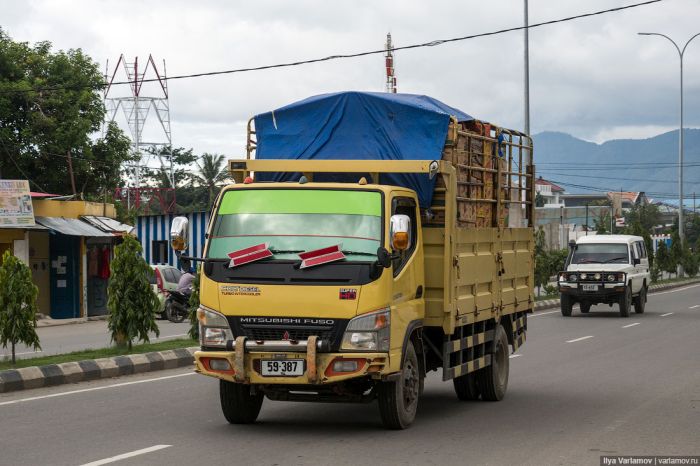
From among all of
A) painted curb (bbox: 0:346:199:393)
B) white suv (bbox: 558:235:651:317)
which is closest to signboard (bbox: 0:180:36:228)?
painted curb (bbox: 0:346:199:393)

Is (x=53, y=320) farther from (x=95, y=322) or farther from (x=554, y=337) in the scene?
(x=554, y=337)

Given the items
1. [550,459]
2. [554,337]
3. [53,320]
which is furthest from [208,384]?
[53,320]

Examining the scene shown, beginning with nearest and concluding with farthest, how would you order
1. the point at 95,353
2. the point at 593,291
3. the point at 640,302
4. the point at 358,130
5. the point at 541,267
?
the point at 358,130 → the point at 95,353 → the point at 593,291 → the point at 640,302 → the point at 541,267

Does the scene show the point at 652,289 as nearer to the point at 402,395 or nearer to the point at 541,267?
the point at 541,267

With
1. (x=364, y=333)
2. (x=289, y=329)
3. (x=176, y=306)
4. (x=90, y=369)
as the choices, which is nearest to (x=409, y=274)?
(x=364, y=333)

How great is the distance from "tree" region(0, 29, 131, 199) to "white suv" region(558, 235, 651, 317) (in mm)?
18532

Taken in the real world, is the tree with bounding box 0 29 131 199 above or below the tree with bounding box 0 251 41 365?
above

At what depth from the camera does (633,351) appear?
19.5m

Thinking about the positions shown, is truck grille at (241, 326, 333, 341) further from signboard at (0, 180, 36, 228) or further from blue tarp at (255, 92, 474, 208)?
signboard at (0, 180, 36, 228)

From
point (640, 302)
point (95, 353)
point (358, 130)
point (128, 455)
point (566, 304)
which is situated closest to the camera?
point (128, 455)

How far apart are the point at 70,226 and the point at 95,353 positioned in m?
15.2

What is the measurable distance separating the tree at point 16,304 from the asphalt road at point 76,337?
281cm

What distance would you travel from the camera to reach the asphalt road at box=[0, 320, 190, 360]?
65.2 feet

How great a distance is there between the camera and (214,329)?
31.8 feet
